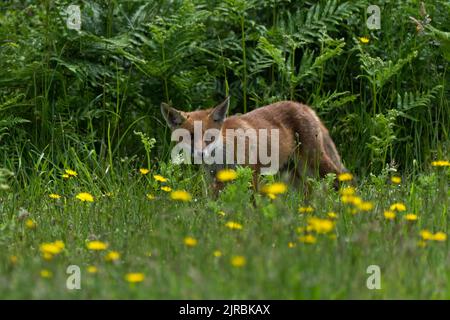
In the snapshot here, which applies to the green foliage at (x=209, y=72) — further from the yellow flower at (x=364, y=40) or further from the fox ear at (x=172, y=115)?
the fox ear at (x=172, y=115)

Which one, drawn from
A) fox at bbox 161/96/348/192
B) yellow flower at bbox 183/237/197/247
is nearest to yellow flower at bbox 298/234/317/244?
yellow flower at bbox 183/237/197/247

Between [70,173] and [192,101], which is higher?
[192,101]

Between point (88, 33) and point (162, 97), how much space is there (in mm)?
950

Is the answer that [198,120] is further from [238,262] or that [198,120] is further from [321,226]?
[238,262]

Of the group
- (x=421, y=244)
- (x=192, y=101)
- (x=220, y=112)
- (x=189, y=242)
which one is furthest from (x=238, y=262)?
(x=192, y=101)

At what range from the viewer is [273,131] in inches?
302

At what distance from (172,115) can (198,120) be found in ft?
0.73

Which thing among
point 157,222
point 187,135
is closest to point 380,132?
point 187,135

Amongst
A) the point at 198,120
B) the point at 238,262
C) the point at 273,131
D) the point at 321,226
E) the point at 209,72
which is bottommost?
the point at 238,262

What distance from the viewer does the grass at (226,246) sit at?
387 centimetres

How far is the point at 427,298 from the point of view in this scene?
3.97 meters

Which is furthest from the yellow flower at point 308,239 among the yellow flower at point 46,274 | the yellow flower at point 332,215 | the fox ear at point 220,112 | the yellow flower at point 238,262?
the fox ear at point 220,112

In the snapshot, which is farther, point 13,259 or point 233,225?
point 233,225

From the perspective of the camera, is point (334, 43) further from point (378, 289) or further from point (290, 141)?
point (378, 289)
